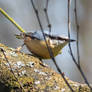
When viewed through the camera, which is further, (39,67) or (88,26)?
(88,26)

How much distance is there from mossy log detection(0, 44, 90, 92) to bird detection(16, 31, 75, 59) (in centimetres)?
19

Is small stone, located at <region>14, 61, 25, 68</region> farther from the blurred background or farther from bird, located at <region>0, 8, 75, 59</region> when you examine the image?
the blurred background

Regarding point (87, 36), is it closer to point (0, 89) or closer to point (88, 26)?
point (88, 26)

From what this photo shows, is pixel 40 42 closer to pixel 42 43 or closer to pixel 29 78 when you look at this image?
pixel 42 43

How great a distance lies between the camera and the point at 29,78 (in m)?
1.31

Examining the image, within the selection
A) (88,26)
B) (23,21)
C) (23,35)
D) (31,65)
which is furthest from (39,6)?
(31,65)

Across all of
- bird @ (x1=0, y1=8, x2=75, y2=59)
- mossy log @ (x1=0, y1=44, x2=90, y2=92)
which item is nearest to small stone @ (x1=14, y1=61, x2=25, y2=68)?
mossy log @ (x1=0, y1=44, x2=90, y2=92)

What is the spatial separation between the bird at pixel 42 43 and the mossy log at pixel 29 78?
0.61ft

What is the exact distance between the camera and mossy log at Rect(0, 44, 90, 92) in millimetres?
1256

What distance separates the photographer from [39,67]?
1.39m

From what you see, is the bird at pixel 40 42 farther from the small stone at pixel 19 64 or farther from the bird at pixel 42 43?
the small stone at pixel 19 64

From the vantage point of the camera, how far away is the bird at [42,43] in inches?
62.4

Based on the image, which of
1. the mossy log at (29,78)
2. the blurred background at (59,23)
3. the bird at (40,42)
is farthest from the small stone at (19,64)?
the blurred background at (59,23)

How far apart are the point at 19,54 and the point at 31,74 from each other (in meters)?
0.15
